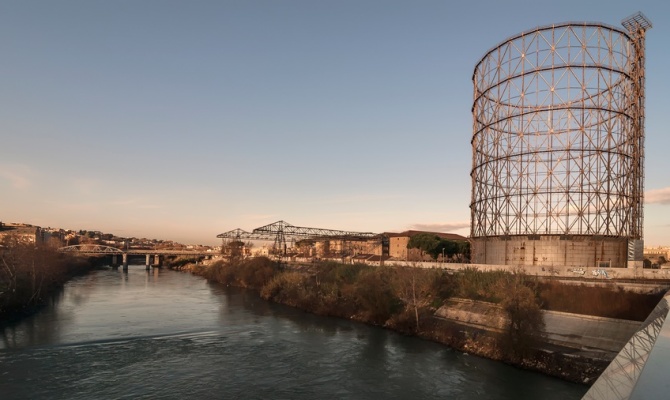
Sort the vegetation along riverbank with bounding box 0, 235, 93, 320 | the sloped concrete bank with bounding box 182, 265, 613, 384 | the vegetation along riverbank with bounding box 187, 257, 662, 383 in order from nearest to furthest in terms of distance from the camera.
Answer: the sloped concrete bank with bounding box 182, 265, 613, 384
the vegetation along riverbank with bounding box 187, 257, 662, 383
the vegetation along riverbank with bounding box 0, 235, 93, 320

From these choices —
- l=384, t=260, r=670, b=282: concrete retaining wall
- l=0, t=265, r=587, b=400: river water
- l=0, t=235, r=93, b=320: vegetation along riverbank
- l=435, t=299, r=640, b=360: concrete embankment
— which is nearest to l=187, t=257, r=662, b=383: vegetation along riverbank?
l=435, t=299, r=640, b=360: concrete embankment

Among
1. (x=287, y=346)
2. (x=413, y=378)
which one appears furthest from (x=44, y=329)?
(x=413, y=378)

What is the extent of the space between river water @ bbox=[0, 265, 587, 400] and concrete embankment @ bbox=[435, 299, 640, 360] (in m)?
3.91

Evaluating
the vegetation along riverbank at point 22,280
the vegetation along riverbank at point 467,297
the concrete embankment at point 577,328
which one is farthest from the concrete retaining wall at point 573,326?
the vegetation along riverbank at point 22,280

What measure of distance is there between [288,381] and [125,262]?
113 meters

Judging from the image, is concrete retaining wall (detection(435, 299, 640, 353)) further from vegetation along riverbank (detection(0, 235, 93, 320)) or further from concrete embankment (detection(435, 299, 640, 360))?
vegetation along riverbank (detection(0, 235, 93, 320))

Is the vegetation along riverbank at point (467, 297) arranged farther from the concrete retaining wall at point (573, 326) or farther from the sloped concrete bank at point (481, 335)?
the concrete retaining wall at point (573, 326)

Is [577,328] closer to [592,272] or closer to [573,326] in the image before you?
[573,326]

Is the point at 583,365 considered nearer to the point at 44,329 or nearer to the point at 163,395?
the point at 163,395

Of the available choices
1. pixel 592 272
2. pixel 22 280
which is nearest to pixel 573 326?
pixel 592 272

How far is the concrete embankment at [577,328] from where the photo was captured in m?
24.8

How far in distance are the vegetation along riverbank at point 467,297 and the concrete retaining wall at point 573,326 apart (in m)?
0.56

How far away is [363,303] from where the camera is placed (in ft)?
134

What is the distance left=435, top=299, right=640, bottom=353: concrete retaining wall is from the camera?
25047 mm
